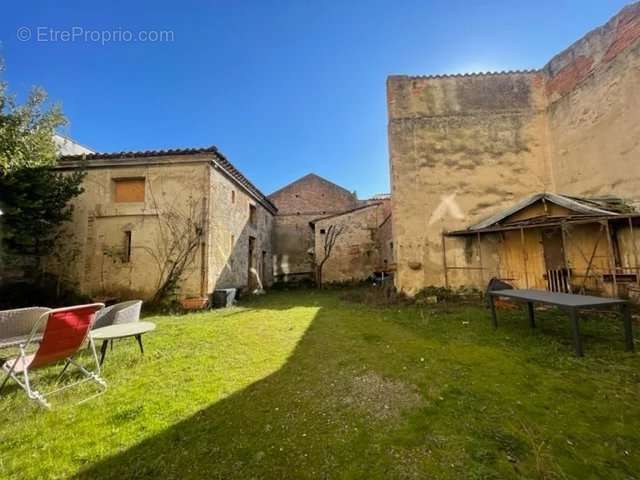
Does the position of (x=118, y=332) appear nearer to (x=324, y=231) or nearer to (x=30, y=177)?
(x=30, y=177)

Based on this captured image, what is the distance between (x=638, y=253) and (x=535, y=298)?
457 cm

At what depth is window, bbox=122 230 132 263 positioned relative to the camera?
8.30 metres

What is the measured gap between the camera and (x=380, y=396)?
2.72 meters

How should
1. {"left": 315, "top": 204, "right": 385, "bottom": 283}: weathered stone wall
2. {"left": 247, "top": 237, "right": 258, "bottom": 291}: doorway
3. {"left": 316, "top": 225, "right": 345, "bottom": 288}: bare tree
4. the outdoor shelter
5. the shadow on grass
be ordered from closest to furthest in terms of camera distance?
the shadow on grass → the outdoor shelter → {"left": 247, "top": 237, "right": 258, "bottom": 291}: doorway → {"left": 315, "top": 204, "right": 385, "bottom": 283}: weathered stone wall → {"left": 316, "top": 225, "right": 345, "bottom": 288}: bare tree

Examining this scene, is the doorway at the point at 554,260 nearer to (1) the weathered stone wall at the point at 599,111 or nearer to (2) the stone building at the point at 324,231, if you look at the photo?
(1) the weathered stone wall at the point at 599,111

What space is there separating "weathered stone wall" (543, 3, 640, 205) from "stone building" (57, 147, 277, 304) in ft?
36.5

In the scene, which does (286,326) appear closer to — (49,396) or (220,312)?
(220,312)

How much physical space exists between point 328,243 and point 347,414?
1225cm

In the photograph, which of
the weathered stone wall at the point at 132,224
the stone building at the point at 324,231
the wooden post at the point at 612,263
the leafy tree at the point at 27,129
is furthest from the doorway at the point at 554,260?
the leafy tree at the point at 27,129

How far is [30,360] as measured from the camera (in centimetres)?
292

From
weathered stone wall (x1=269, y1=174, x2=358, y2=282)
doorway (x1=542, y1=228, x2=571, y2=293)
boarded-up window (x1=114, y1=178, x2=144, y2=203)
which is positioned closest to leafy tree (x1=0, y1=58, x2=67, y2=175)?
boarded-up window (x1=114, y1=178, x2=144, y2=203)

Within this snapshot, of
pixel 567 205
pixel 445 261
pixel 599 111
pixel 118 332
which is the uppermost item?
pixel 599 111

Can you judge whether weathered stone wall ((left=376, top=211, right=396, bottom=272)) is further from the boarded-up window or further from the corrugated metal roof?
the boarded-up window

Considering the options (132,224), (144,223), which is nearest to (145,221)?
(144,223)
